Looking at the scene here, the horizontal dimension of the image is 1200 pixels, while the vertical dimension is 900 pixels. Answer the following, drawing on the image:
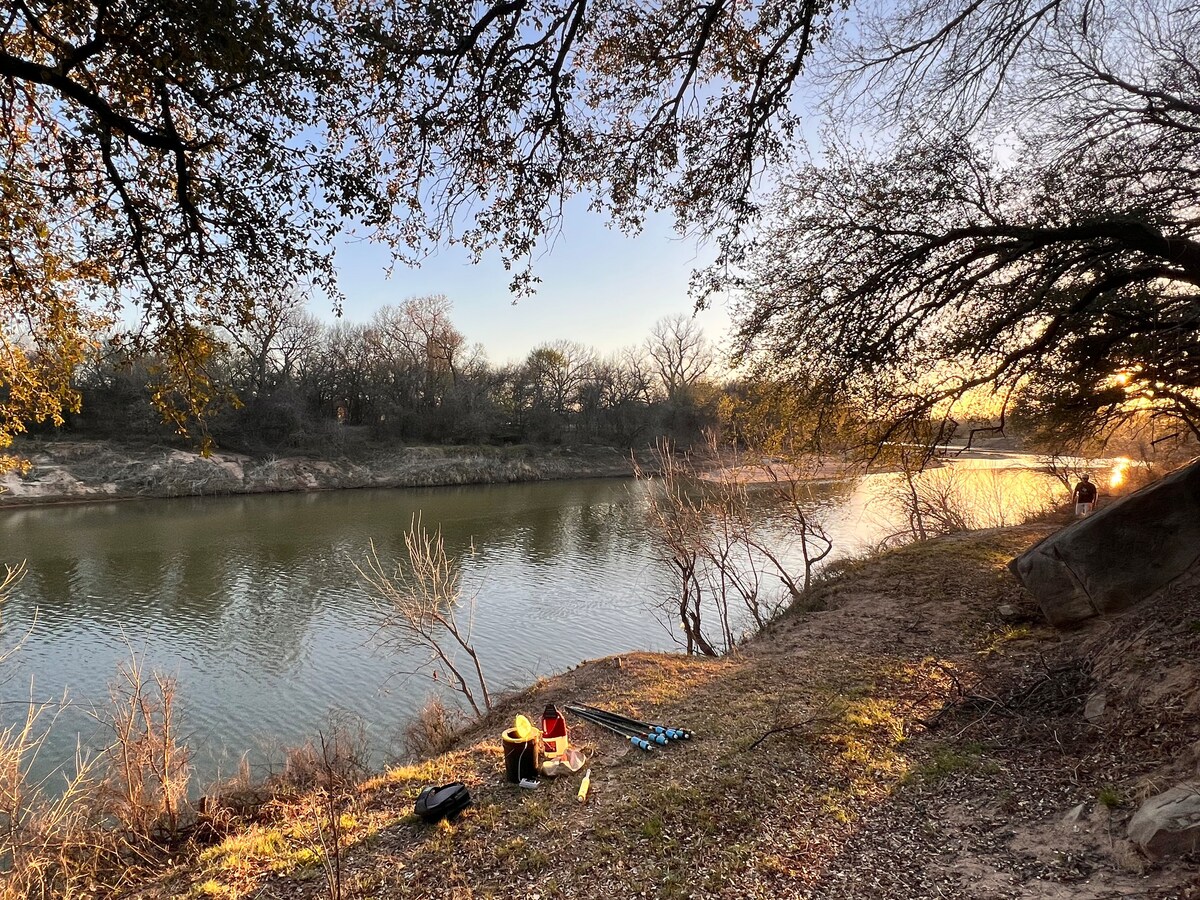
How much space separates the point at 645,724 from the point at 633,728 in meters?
0.13

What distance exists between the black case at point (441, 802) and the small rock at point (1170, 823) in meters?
4.37

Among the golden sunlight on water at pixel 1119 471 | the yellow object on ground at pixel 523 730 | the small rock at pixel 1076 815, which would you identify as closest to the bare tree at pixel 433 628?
the yellow object on ground at pixel 523 730

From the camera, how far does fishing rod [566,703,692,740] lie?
5809mm

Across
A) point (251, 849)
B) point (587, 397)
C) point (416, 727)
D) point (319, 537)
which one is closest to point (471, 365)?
point (587, 397)

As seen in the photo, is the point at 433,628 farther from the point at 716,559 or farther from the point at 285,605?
the point at 285,605

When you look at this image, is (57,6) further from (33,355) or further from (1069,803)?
(1069,803)

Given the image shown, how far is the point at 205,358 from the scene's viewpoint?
202 inches

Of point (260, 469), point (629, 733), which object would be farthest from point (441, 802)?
point (260, 469)

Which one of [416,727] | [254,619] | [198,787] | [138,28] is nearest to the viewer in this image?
[138,28]

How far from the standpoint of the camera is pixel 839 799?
14.3 ft

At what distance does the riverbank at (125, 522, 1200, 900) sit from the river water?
4.67 m

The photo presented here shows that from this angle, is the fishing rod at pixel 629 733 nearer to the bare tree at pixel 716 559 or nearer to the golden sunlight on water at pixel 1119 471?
the bare tree at pixel 716 559

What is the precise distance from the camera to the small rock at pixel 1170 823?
116 inches

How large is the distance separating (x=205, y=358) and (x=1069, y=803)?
7.01 meters
